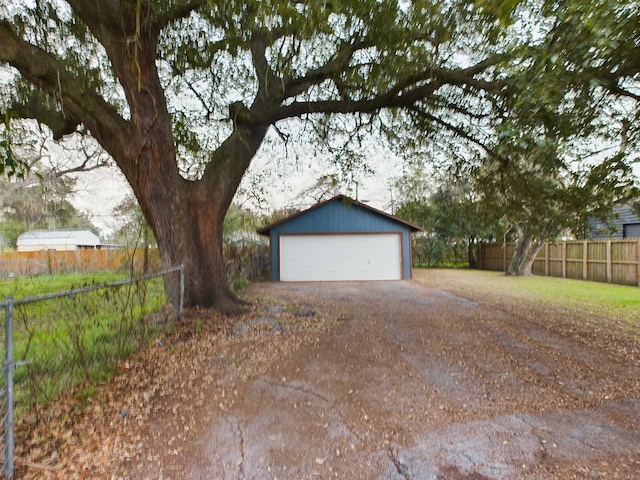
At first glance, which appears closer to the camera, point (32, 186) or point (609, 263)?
point (609, 263)

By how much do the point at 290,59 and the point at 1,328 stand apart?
194 inches

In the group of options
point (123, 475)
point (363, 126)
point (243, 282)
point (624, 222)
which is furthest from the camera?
point (624, 222)

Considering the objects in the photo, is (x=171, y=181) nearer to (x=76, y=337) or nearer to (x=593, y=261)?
(x=76, y=337)

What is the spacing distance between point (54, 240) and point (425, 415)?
163ft

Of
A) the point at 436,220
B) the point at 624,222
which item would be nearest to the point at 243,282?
the point at 436,220

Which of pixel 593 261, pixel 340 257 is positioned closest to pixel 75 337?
pixel 340 257

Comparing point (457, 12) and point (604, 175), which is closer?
point (457, 12)

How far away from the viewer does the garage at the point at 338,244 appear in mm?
15555

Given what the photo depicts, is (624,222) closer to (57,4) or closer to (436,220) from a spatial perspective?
(436,220)

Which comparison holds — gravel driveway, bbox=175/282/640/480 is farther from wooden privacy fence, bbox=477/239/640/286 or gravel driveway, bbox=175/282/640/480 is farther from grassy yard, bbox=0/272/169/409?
wooden privacy fence, bbox=477/239/640/286

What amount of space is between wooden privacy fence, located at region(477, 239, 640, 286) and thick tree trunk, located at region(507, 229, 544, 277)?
0.64 metres

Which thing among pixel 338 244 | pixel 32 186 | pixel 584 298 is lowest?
pixel 584 298

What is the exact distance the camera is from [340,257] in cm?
1563

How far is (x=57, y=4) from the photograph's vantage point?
5.82m
